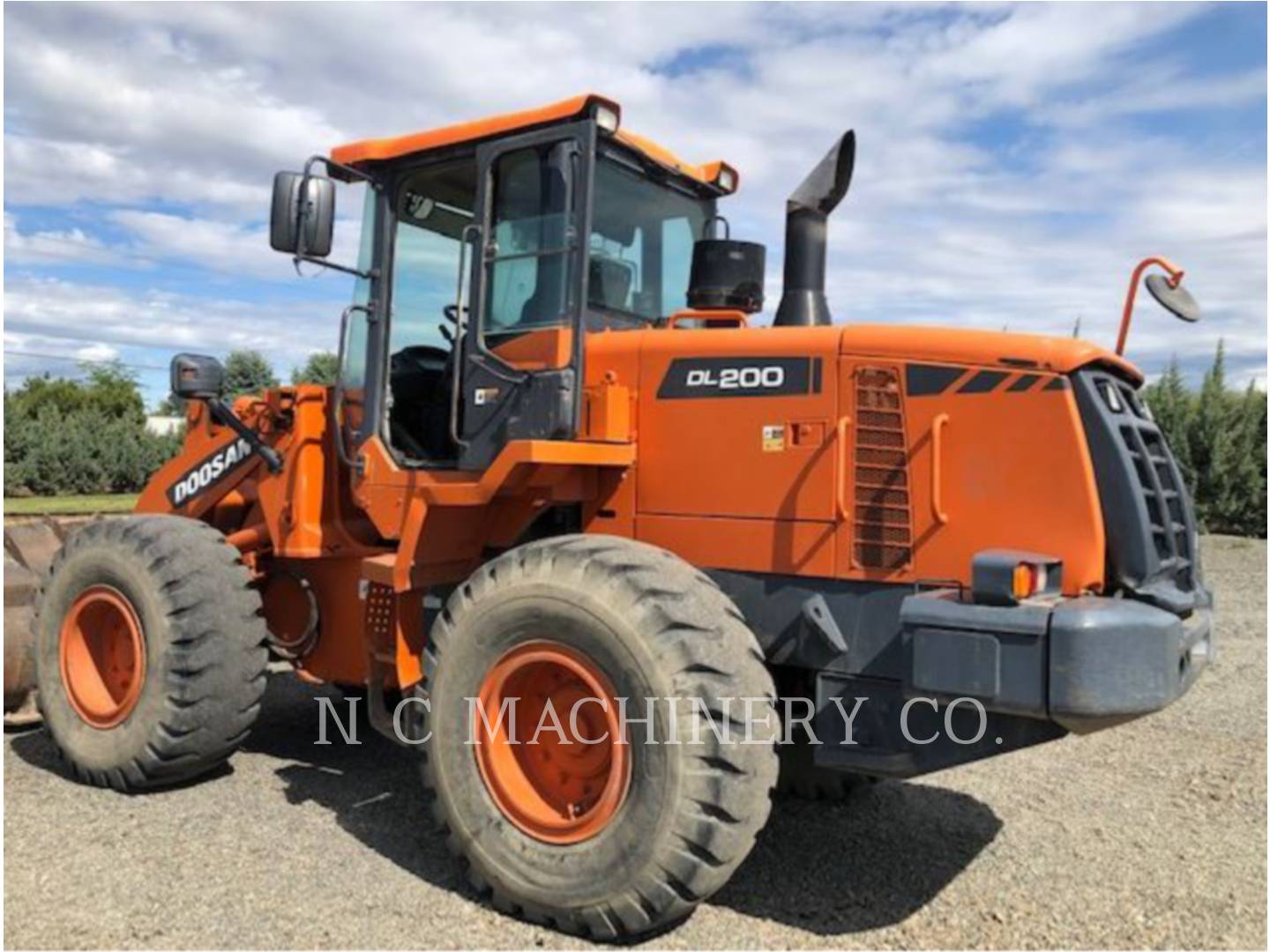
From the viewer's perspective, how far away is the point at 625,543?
399 cm

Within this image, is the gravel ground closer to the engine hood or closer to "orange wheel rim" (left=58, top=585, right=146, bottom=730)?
"orange wheel rim" (left=58, top=585, right=146, bottom=730)

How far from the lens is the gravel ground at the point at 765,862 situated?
3824 millimetres

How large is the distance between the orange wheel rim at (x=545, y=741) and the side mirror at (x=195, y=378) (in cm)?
266

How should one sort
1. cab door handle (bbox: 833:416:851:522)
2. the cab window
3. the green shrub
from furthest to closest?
the green shrub
the cab window
cab door handle (bbox: 833:416:851:522)

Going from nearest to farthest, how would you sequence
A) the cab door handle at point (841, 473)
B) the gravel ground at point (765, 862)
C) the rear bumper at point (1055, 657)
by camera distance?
the rear bumper at point (1055, 657), the gravel ground at point (765, 862), the cab door handle at point (841, 473)

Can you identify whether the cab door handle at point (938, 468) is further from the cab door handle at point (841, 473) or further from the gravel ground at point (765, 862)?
the gravel ground at point (765, 862)

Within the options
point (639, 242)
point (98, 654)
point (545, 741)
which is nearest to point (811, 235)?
point (639, 242)

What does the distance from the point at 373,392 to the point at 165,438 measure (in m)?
39.4

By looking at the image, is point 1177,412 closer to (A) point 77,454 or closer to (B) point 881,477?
(B) point 881,477

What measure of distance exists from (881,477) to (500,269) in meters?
1.85

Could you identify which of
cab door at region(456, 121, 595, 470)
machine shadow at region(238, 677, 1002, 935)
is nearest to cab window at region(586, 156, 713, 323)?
cab door at region(456, 121, 595, 470)

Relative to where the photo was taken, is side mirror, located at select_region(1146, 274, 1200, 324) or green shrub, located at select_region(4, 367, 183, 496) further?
green shrub, located at select_region(4, 367, 183, 496)

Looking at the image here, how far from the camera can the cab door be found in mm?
4438

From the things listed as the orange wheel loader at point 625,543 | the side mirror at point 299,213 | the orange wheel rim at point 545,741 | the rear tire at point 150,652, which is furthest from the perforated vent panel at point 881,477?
the rear tire at point 150,652
